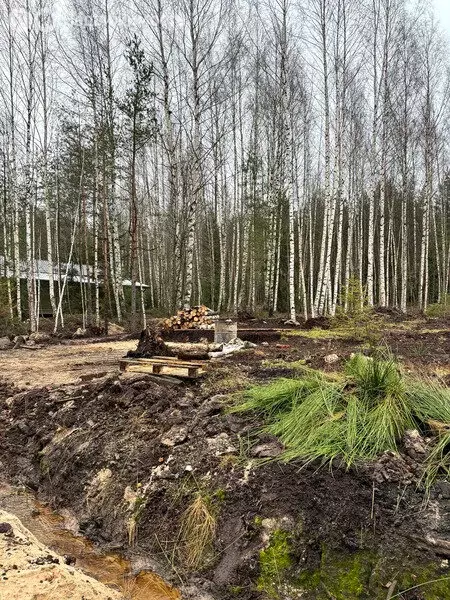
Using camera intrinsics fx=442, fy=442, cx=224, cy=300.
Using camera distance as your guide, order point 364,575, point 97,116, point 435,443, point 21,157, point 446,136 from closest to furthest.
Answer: point 364,575 → point 435,443 → point 97,116 → point 21,157 → point 446,136

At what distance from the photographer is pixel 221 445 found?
3.62 m

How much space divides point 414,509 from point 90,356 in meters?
7.76

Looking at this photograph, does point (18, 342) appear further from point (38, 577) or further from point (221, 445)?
point (38, 577)

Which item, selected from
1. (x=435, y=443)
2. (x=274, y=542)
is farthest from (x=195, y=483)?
(x=435, y=443)

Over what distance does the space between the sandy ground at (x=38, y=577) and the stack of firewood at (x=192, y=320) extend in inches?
351

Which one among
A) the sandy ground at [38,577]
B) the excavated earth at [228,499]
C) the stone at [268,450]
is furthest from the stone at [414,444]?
the sandy ground at [38,577]

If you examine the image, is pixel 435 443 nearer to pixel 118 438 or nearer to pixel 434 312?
pixel 118 438

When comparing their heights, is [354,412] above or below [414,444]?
above

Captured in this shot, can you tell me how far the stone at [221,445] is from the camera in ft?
11.6

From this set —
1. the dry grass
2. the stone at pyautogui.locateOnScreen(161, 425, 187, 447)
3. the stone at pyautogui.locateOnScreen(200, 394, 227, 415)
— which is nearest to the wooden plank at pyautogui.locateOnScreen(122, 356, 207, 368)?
the stone at pyautogui.locateOnScreen(200, 394, 227, 415)

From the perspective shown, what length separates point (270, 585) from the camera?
258cm

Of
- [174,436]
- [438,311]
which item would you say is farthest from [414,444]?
[438,311]

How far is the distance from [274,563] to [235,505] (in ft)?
1.60

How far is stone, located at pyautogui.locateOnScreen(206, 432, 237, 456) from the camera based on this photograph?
3530mm
